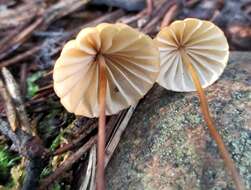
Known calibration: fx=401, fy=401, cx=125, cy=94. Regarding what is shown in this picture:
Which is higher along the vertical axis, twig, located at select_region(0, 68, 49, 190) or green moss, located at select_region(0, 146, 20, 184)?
twig, located at select_region(0, 68, 49, 190)

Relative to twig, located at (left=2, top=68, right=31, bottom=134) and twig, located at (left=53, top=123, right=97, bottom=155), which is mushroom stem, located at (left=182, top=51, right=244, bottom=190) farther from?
twig, located at (left=2, top=68, right=31, bottom=134)

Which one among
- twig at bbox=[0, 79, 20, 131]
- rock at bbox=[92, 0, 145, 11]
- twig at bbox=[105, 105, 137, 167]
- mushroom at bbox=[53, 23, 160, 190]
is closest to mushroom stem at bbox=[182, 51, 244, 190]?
mushroom at bbox=[53, 23, 160, 190]

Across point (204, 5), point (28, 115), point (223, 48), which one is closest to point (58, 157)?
point (28, 115)

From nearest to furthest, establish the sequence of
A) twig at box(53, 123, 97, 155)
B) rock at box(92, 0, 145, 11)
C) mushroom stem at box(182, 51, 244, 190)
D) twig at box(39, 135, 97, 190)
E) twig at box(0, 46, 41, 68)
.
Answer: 1. mushroom stem at box(182, 51, 244, 190)
2. twig at box(39, 135, 97, 190)
3. twig at box(53, 123, 97, 155)
4. twig at box(0, 46, 41, 68)
5. rock at box(92, 0, 145, 11)

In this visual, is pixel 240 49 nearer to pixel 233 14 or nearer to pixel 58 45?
pixel 233 14

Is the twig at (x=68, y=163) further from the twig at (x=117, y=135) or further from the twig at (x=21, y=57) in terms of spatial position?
the twig at (x=21, y=57)

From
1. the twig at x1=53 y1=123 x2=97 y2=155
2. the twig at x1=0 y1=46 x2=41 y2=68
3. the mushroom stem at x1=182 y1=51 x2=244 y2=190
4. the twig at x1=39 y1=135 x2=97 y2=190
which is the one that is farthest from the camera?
the twig at x1=0 y1=46 x2=41 y2=68

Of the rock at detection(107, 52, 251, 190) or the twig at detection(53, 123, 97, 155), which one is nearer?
the rock at detection(107, 52, 251, 190)
